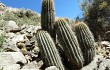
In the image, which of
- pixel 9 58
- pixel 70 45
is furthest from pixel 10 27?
pixel 70 45

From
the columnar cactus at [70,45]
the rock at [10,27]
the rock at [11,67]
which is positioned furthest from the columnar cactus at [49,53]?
the rock at [10,27]

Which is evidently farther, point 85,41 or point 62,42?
point 85,41

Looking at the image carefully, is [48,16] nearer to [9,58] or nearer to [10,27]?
[9,58]

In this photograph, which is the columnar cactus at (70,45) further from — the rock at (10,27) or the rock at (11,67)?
the rock at (10,27)

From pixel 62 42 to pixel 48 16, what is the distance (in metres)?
0.96

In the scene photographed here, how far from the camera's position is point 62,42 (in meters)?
7.89

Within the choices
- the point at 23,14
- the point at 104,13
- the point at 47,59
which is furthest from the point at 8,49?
the point at 23,14

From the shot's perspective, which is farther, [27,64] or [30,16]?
[30,16]

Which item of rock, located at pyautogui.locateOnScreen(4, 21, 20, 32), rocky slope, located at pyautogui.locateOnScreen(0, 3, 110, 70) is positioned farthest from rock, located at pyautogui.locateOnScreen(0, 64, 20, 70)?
rock, located at pyautogui.locateOnScreen(4, 21, 20, 32)

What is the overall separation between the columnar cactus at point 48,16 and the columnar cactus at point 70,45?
512 millimetres

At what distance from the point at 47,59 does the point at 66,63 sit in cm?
73

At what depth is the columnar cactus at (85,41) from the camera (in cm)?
816

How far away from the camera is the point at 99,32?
14.5 metres

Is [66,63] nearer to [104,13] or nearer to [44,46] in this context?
[44,46]
